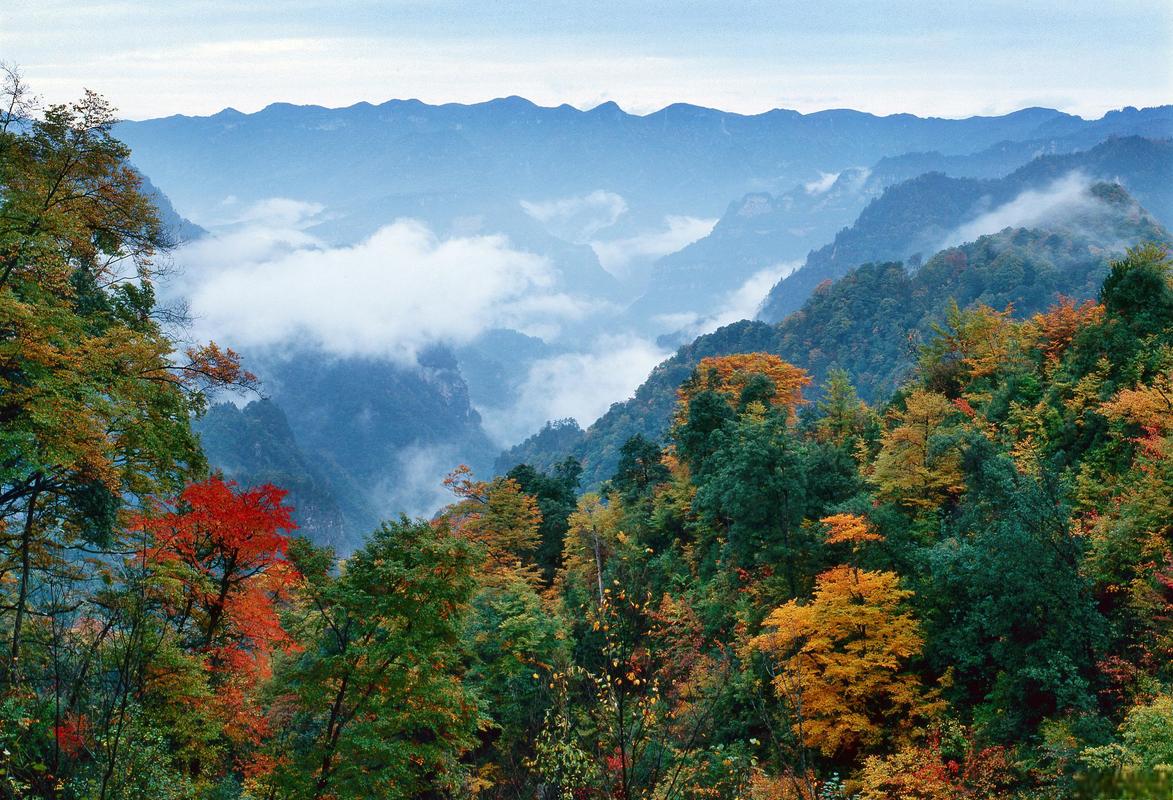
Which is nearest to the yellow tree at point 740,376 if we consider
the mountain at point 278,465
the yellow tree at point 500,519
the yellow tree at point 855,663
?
the yellow tree at point 500,519

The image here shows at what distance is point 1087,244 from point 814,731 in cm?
15927

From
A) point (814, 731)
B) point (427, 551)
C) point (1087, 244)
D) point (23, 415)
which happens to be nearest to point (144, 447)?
point (23, 415)

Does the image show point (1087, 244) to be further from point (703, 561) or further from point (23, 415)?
point (23, 415)

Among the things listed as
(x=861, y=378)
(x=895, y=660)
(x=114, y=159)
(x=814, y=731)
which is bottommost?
(x=814, y=731)

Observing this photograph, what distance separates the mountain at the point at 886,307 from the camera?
395ft

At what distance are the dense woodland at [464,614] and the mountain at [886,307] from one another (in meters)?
88.9

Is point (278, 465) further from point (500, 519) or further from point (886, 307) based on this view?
point (886, 307)

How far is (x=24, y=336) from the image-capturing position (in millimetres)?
11508

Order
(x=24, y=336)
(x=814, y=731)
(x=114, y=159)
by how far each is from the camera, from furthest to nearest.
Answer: (x=814, y=731) → (x=114, y=159) → (x=24, y=336)

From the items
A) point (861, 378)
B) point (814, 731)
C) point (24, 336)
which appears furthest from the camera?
point (861, 378)

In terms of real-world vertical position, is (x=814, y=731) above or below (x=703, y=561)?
below

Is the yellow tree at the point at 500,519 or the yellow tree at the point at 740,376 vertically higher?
the yellow tree at the point at 740,376

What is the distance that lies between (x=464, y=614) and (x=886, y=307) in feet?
431

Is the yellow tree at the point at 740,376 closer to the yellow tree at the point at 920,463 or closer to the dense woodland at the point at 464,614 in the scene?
the yellow tree at the point at 920,463
